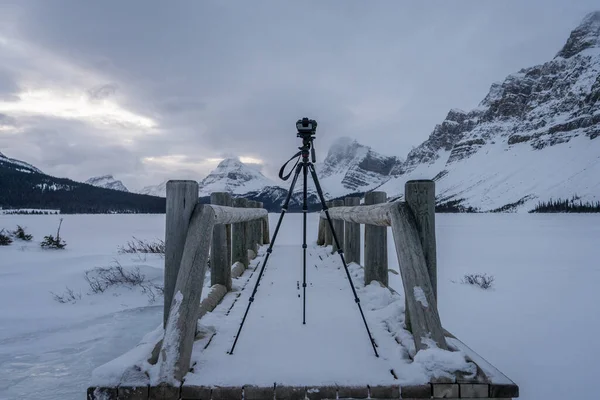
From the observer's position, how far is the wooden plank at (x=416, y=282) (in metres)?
2.69

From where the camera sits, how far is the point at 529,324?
→ 5.45m

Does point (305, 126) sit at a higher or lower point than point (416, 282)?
higher

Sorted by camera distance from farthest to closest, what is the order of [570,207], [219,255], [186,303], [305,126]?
1. [570,207]
2. [219,255]
3. [305,126]
4. [186,303]

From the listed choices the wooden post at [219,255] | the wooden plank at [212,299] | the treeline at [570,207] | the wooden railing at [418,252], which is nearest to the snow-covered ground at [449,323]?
the wooden plank at [212,299]

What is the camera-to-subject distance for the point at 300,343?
3.22 m

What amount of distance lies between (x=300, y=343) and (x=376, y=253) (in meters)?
2.38

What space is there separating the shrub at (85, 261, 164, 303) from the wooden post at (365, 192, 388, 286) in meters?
4.25

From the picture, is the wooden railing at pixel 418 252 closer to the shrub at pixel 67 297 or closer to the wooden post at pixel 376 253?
the wooden post at pixel 376 253

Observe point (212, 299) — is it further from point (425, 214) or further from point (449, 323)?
point (449, 323)

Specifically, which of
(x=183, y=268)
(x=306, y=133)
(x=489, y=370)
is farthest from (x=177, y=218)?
(x=489, y=370)

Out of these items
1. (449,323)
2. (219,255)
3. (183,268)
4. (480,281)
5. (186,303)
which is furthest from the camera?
(480,281)

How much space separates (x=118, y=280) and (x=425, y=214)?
23.1 feet

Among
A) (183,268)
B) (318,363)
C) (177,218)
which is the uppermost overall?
(177,218)

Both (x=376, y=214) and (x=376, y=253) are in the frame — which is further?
(x=376, y=253)
